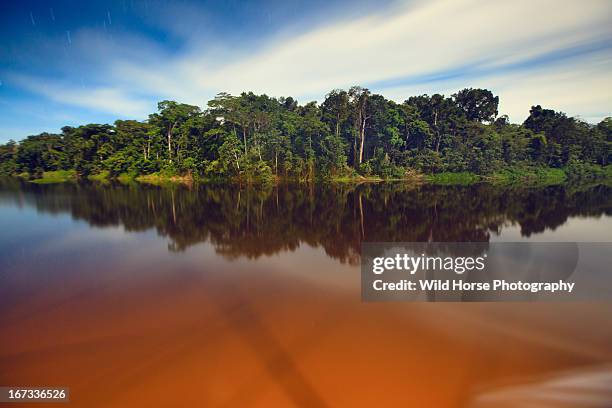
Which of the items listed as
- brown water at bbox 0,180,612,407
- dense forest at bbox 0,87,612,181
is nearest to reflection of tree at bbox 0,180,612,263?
brown water at bbox 0,180,612,407

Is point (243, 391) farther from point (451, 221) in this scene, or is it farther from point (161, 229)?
point (451, 221)

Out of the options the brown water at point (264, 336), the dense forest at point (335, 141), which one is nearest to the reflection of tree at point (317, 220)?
the brown water at point (264, 336)

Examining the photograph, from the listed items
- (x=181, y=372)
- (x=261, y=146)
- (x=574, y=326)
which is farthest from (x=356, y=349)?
(x=261, y=146)

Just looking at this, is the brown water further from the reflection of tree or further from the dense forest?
the dense forest

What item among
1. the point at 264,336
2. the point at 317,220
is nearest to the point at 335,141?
the point at 317,220

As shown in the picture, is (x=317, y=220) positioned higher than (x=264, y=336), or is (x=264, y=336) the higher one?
(x=317, y=220)

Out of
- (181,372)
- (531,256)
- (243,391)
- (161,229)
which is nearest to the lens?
(243,391)

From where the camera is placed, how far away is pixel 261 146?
36.9m

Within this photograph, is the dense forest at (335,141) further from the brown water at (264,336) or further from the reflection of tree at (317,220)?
the brown water at (264,336)

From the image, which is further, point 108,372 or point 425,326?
point 425,326

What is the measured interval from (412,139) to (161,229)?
133ft

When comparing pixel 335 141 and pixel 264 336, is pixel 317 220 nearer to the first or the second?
pixel 264 336

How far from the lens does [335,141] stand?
3650 cm

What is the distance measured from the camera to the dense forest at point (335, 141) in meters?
36.5
